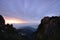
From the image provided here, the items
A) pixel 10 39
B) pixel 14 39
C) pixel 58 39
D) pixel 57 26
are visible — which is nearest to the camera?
pixel 58 39

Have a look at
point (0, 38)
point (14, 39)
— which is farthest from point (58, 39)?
point (14, 39)

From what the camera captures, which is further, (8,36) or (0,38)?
(8,36)

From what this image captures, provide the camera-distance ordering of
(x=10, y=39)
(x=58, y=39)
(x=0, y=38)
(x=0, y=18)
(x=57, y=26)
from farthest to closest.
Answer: (x=0, y=18), (x=10, y=39), (x=0, y=38), (x=57, y=26), (x=58, y=39)

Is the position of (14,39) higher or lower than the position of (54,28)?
lower

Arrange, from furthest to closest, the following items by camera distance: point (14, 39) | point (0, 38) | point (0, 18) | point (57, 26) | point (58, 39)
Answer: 1. point (0, 18)
2. point (14, 39)
3. point (0, 38)
4. point (57, 26)
5. point (58, 39)

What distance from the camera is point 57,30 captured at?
1895 cm

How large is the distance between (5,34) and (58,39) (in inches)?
1273

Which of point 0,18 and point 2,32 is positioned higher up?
point 0,18

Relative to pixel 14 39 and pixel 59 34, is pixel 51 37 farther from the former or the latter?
pixel 14 39

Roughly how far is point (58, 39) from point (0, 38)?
3133cm

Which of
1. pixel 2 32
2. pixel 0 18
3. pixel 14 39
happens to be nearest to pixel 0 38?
pixel 2 32

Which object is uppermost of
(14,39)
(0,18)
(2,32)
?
(0,18)

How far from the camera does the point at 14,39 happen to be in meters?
51.4

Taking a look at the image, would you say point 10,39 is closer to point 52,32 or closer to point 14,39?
point 14,39
